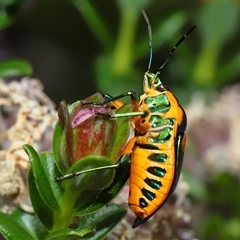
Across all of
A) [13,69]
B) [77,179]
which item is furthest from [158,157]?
[13,69]

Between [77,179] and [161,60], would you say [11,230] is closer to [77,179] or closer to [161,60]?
[77,179]

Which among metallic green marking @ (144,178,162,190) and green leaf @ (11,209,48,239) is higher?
metallic green marking @ (144,178,162,190)

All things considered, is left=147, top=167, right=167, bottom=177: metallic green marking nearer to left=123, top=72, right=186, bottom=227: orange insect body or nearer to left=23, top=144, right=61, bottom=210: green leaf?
left=123, top=72, right=186, bottom=227: orange insect body

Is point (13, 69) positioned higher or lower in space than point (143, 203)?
higher

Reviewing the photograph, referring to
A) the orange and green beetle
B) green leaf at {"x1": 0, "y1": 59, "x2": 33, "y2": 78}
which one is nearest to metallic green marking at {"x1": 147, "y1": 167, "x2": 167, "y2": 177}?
the orange and green beetle

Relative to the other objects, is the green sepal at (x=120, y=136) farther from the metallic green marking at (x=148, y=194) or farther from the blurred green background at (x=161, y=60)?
the blurred green background at (x=161, y=60)

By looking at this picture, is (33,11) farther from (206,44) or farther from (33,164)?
(33,164)

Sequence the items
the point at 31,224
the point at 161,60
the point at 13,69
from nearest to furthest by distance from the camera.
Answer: the point at 31,224 < the point at 13,69 < the point at 161,60
